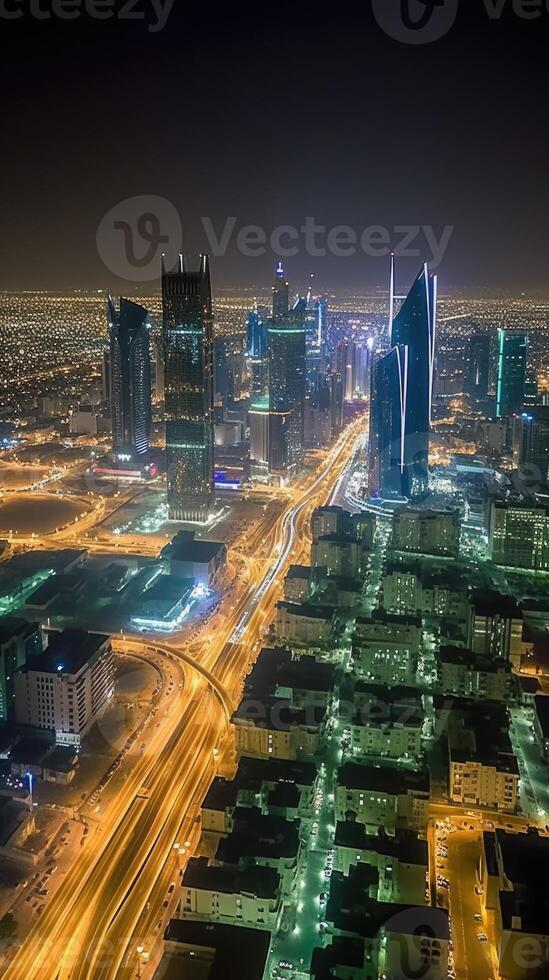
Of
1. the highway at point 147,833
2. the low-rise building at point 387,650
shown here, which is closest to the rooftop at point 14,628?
the highway at point 147,833

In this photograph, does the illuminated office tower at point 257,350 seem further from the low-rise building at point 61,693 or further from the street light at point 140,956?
the street light at point 140,956

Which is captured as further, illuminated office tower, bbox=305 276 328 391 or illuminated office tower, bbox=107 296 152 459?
illuminated office tower, bbox=305 276 328 391

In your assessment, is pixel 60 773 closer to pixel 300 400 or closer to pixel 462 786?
pixel 462 786

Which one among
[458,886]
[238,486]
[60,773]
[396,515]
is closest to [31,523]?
[238,486]

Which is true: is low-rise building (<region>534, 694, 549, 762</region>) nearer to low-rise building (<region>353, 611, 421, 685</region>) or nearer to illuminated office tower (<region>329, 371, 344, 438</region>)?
low-rise building (<region>353, 611, 421, 685</region>)

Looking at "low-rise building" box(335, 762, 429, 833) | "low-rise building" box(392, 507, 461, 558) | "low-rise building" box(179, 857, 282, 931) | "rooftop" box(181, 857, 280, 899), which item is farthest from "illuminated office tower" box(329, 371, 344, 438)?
"low-rise building" box(179, 857, 282, 931)
